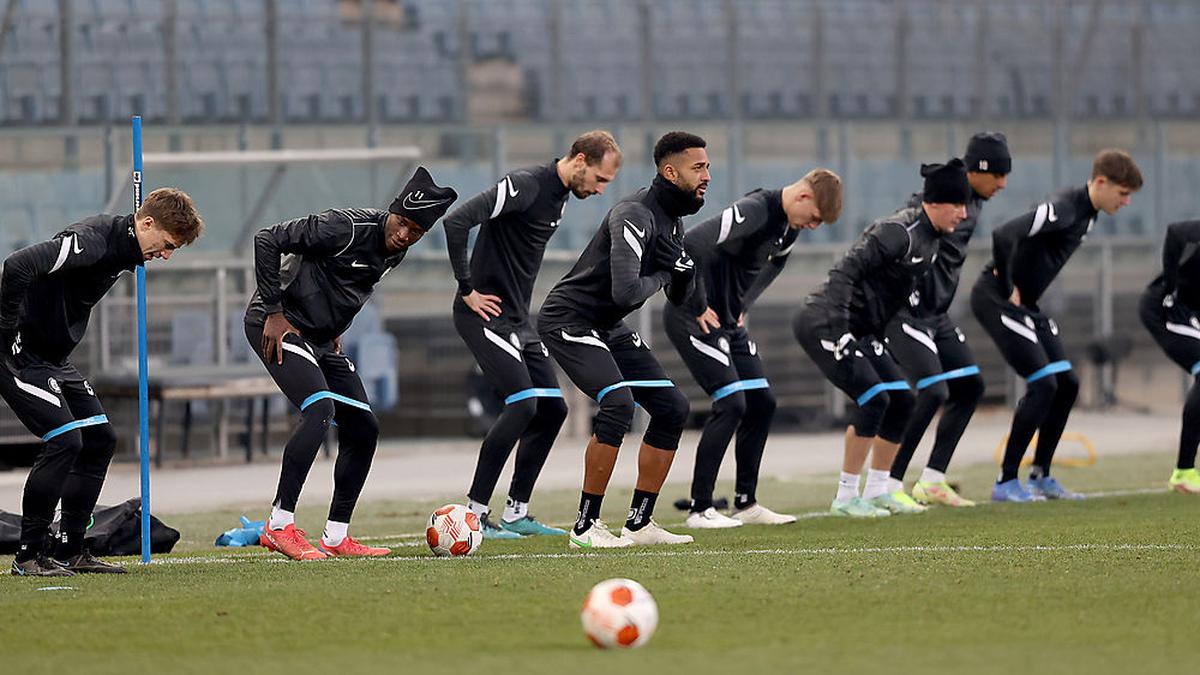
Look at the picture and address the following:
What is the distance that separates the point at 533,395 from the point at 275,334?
1.93 meters

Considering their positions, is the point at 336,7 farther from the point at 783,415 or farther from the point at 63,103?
the point at 783,415

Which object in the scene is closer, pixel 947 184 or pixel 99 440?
pixel 99 440

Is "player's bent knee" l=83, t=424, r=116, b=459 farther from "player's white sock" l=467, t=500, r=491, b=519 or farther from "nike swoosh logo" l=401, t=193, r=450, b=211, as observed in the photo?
"player's white sock" l=467, t=500, r=491, b=519

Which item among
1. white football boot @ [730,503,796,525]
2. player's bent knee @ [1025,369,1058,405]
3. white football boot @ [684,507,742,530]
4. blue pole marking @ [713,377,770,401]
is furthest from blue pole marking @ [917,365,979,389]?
white football boot @ [684,507,742,530]

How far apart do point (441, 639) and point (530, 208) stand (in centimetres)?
467

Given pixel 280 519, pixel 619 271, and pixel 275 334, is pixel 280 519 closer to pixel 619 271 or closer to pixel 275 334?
pixel 275 334

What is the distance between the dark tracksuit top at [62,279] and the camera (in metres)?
8.80

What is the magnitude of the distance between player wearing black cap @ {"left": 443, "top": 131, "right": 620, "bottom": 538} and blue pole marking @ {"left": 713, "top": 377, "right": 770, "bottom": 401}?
0.99 metres

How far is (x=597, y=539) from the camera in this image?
400 inches

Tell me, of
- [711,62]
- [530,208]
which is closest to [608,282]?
[530,208]

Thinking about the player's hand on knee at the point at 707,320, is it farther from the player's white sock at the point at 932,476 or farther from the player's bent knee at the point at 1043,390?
the player's bent knee at the point at 1043,390

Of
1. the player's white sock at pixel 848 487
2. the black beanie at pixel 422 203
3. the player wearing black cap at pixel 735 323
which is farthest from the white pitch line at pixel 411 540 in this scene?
the black beanie at pixel 422 203

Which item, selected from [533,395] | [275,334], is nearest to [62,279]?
[275,334]

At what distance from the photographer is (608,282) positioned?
34.4 ft
